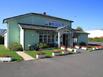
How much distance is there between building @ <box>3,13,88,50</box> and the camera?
26.9 metres

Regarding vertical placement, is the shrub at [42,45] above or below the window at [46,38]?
below

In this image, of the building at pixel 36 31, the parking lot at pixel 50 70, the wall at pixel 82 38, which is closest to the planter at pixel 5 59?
the parking lot at pixel 50 70

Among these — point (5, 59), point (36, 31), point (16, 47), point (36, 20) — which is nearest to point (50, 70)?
point (5, 59)

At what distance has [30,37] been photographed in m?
27.0

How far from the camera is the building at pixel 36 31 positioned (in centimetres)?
2693

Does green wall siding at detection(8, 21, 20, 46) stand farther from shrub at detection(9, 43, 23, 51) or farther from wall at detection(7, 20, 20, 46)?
shrub at detection(9, 43, 23, 51)

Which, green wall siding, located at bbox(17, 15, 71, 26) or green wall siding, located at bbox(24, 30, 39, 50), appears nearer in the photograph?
green wall siding, located at bbox(24, 30, 39, 50)

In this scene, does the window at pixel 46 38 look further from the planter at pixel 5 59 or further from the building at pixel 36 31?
the planter at pixel 5 59

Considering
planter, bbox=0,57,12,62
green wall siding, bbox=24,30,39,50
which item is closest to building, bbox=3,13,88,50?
green wall siding, bbox=24,30,39,50

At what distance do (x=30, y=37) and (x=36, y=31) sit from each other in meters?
1.41

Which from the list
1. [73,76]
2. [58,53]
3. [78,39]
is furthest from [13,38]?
[73,76]

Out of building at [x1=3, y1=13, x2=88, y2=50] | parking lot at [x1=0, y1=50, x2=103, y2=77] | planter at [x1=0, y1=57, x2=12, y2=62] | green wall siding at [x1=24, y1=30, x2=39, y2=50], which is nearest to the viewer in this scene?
parking lot at [x1=0, y1=50, x2=103, y2=77]

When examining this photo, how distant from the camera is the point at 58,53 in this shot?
2120cm

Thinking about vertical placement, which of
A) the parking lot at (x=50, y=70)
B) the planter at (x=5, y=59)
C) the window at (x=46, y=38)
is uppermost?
the window at (x=46, y=38)
